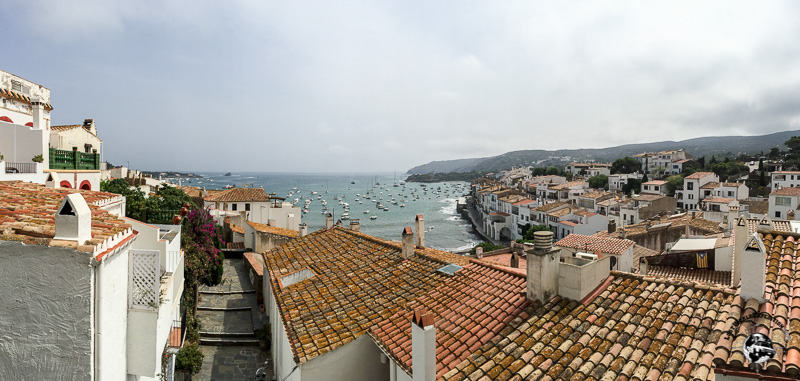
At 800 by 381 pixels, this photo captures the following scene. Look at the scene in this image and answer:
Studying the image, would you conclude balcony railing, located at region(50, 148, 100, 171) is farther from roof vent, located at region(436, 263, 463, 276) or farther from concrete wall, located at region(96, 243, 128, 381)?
roof vent, located at region(436, 263, 463, 276)

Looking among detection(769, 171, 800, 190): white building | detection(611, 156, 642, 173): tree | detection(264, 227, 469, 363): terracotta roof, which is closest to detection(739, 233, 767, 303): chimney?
detection(264, 227, 469, 363): terracotta roof

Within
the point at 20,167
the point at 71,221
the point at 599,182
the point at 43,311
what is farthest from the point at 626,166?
the point at 43,311

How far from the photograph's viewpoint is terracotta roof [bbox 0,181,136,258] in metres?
4.30

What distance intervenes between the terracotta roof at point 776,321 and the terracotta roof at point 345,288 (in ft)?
18.7

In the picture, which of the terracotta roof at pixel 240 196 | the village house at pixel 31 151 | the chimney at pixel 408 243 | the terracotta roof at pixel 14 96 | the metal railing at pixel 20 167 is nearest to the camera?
the metal railing at pixel 20 167

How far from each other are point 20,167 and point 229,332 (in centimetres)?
781

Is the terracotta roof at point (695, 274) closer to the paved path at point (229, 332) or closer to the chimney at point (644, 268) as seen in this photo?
the chimney at point (644, 268)

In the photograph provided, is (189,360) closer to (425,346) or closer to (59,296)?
(59,296)

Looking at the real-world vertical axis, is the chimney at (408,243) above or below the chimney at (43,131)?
below

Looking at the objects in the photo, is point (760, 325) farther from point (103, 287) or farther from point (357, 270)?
point (357, 270)

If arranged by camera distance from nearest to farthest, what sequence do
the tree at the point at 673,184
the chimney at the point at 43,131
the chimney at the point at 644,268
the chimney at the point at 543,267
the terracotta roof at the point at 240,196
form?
the chimney at the point at 543,267 → the chimney at the point at 43,131 → the chimney at the point at 644,268 → the terracotta roof at the point at 240,196 → the tree at the point at 673,184

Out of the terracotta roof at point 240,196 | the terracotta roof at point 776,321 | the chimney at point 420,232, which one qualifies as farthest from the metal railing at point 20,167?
the terracotta roof at point 240,196

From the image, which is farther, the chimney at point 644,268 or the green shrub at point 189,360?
the chimney at point 644,268

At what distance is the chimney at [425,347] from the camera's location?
5242 mm
